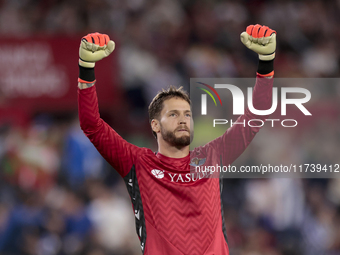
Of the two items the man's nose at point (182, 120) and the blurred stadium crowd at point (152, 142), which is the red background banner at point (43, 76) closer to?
the blurred stadium crowd at point (152, 142)

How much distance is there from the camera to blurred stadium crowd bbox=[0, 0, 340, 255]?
614 centimetres

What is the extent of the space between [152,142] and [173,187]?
355 cm

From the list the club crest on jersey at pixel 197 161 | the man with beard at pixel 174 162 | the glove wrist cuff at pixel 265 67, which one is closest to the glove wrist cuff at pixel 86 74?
the man with beard at pixel 174 162

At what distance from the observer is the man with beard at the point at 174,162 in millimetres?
3285

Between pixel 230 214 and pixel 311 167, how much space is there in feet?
3.88

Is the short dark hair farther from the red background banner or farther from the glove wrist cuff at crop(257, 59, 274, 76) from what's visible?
the red background banner

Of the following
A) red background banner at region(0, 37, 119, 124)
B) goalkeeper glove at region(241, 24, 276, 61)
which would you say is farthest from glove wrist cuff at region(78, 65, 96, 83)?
red background banner at region(0, 37, 119, 124)

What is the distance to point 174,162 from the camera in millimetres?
3506

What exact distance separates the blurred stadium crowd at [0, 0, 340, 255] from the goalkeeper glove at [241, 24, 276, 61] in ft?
6.22

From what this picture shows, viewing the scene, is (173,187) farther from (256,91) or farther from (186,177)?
(256,91)

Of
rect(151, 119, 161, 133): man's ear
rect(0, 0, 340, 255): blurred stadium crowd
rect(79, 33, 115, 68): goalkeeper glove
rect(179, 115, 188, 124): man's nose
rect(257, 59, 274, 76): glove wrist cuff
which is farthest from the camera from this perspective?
rect(0, 0, 340, 255): blurred stadium crowd

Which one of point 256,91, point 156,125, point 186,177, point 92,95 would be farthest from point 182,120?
point 92,95

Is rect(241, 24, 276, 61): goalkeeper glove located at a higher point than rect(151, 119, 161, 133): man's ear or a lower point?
higher

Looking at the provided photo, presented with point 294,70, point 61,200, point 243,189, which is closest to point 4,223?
point 61,200
